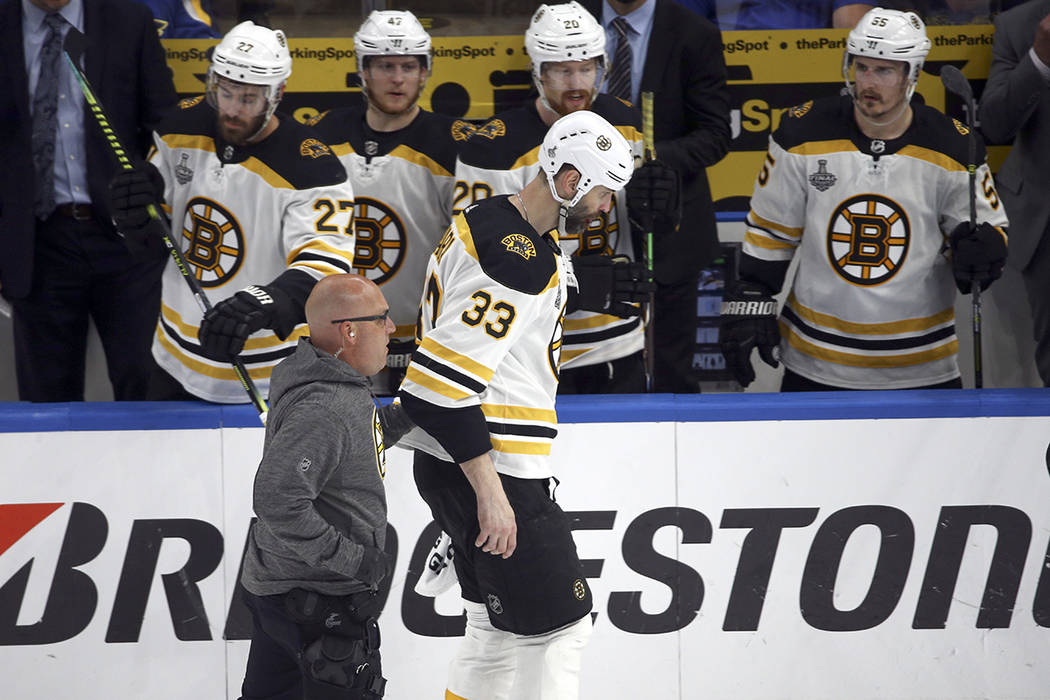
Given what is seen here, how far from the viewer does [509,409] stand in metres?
2.67

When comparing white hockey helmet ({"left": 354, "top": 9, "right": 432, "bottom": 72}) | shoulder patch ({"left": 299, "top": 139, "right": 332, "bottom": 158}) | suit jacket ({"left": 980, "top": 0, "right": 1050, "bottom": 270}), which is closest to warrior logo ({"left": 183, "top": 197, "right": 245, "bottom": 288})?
shoulder patch ({"left": 299, "top": 139, "right": 332, "bottom": 158})

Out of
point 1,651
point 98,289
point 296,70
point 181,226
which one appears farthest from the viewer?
point 296,70

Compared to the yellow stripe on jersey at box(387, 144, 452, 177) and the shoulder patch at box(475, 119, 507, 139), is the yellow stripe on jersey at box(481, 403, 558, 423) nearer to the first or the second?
the shoulder patch at box(475, 119, 507, 139)

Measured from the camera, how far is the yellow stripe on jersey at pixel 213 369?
3500mm

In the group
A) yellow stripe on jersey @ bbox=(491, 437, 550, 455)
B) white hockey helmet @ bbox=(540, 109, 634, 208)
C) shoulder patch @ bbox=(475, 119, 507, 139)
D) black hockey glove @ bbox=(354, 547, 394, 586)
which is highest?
white hockey helmet @ bbox=(540, 109, 634, 208)

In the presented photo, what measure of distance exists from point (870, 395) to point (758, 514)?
459 mm

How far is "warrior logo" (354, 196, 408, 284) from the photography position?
149 inches

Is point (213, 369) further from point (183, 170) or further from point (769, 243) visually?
point (769, 243)

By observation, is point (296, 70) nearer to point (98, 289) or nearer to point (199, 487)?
point (98, 289)

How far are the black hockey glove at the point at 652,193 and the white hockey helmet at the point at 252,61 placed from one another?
1.03 metres

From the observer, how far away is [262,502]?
8.10ft

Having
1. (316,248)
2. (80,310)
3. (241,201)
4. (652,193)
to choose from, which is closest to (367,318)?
(316,248)

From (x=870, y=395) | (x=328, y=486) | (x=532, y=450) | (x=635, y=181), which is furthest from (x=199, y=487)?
(x=870, y=395)

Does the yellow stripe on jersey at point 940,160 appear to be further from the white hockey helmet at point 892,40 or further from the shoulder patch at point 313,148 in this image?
the shoulder patch at point 313,148
